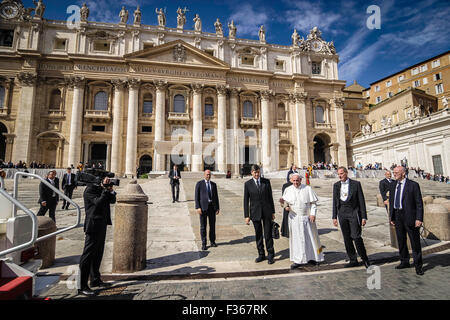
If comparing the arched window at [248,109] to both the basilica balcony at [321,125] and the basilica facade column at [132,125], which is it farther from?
the basilica facade column at [132,125]

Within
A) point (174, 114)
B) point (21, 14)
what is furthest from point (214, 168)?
point (21, 14)

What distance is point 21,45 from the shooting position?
92.1 ft

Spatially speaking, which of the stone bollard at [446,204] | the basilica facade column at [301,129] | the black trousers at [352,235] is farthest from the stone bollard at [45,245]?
the basilica facade column at [301,129]

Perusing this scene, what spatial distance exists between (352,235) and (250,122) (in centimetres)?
2837

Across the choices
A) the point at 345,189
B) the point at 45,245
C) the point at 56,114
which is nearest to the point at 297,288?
the point at 345,189

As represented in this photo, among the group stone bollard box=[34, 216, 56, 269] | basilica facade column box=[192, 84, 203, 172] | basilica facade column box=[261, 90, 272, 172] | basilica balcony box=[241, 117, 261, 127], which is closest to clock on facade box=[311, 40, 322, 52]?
basilica facade column box=[261, 90, 272, 172]

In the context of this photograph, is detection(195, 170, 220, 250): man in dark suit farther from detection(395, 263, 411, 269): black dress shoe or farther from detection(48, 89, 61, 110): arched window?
detection(48, 89, 61, 110): arched window

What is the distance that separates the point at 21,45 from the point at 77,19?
7.30m

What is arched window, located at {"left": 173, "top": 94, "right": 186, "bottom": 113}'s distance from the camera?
3091 cm

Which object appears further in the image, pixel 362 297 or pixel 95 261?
pixel 95 261

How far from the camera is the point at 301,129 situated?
1319 inches

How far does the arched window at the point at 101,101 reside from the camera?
95.7ft

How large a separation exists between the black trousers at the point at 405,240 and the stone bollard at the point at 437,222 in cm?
251
